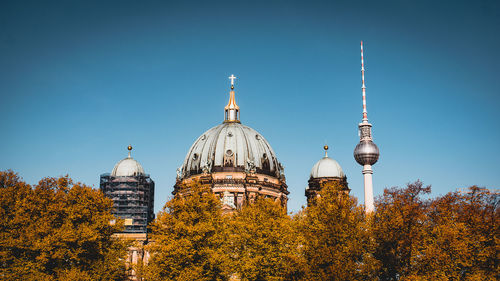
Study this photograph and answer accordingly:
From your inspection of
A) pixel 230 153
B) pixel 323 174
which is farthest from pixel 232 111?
pixel 323 174

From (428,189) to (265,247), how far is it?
19.2m

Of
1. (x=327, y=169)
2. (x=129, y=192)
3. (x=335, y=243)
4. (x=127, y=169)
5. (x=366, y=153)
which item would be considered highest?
(x=327, y=169)

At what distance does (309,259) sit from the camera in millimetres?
51688

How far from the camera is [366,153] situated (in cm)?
8900

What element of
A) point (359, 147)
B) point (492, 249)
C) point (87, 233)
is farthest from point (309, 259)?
point (359, 147)

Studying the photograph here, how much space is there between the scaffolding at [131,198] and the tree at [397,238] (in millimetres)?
71532

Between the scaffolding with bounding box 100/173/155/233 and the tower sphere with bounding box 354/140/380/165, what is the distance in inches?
2006

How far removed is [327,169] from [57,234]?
271 feet

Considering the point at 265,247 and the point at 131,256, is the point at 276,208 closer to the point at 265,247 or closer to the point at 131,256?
the point at 265,247

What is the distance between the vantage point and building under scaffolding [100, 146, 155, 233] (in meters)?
116

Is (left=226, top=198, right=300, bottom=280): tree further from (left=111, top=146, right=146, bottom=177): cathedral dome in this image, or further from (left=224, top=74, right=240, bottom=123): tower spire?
(left=224, top=74, right=240, bottom=123): tower spire

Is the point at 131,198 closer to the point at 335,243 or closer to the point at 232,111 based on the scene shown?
the point at 232,111

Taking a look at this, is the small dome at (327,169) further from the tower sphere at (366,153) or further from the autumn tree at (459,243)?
the autumn tree at (459,243)

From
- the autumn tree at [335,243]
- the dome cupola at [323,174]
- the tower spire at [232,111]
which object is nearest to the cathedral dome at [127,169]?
the tower spire at [232,111]
